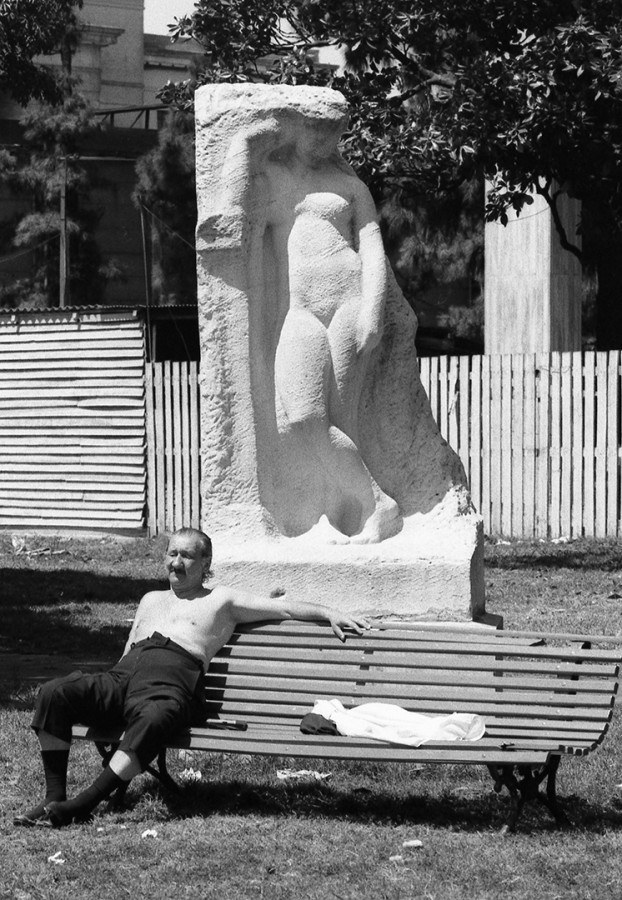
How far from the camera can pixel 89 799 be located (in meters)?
5.78

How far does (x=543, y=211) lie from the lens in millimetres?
16656

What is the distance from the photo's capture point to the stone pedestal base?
762cm

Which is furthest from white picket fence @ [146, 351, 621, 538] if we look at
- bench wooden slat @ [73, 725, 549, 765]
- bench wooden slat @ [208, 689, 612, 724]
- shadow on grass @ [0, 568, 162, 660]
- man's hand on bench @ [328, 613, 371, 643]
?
bench wooden slat @ [73, 725, 549, 765]

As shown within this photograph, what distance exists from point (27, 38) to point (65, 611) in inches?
470

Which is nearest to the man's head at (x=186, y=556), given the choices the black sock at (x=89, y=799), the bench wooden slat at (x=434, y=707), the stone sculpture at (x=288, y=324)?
the bench wooden slat at (x=434, y=707)

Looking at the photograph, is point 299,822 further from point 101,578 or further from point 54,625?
point 101,578

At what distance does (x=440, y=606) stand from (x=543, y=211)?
32.0 feet

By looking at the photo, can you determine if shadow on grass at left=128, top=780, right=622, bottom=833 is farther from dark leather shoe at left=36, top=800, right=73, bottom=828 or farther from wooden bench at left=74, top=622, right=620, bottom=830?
dark leather shoe at left=36, top=800, right=73, bottom=828

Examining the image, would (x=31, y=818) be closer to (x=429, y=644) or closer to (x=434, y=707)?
(x=434, y=707)

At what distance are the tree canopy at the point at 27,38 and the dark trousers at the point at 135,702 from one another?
1532 cm

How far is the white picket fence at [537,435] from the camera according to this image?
1456 cm

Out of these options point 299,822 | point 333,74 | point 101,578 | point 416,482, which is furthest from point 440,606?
point 333,74

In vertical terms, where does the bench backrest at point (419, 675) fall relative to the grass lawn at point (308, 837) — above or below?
above

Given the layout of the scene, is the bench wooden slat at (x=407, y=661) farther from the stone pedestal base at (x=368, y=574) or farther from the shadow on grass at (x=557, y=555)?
the shadow on grass at (x=557, y=555)
